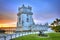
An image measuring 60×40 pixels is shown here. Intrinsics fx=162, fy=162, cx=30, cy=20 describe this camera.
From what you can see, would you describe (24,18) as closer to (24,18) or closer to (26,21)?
(24,18)

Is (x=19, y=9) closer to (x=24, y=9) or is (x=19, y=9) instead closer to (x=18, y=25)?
(x=24, y=9)

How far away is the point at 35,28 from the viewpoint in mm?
74188

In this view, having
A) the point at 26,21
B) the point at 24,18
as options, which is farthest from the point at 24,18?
the point at 26,21

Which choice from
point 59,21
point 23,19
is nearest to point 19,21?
point 23,19

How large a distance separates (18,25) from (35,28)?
912cm

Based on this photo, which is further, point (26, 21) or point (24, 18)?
point (26, 21)

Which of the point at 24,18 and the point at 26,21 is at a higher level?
the point at 24,18

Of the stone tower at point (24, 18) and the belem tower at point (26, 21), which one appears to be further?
the stone tower at point (24, 18)

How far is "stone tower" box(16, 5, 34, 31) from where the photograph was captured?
76500 millimetres

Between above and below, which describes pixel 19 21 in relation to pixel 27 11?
below

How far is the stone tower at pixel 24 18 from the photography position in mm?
76500

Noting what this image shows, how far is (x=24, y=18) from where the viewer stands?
3137 inches

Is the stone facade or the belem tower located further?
the stone facade

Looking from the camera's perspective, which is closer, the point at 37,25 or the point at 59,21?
the point at 37,25
